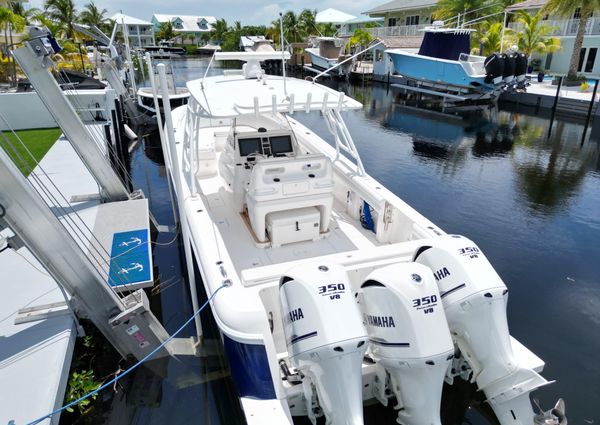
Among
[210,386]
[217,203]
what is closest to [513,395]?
[210,386]

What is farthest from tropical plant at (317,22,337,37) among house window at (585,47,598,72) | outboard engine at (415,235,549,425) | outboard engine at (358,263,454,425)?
outboard engine at (358,263,454,425)

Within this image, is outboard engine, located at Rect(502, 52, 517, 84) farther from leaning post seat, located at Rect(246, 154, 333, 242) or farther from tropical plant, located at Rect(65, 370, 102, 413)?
tropical plant, located at Rect(65, 370, 102, 413)

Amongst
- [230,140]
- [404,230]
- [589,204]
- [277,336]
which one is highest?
[230,140]

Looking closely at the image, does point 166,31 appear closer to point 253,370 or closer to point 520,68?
point 520,68

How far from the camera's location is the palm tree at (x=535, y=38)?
21.2 m

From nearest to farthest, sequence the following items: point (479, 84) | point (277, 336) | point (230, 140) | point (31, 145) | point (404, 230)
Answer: point (277, 336)
point (404, 230)
point (230, 140)
point (31, 145)
point (479, 84)

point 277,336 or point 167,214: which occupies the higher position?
point 277,336

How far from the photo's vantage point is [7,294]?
4355mm

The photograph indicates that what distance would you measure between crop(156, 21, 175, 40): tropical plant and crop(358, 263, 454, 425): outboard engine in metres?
69.5

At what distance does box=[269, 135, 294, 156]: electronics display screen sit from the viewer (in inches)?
233

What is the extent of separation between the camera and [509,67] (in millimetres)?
18062

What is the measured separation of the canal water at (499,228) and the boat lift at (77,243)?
560mm

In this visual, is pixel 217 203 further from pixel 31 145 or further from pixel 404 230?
pixel 31 145

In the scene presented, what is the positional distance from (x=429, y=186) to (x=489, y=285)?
701 centimetres
